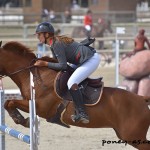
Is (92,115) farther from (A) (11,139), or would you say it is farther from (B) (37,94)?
(A) (11,139)

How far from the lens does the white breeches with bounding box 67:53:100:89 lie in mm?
7270

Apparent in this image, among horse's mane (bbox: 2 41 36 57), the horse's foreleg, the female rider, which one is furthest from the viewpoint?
horse's mane (bbox: 2 41 36 57)

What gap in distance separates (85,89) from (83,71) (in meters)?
0.25

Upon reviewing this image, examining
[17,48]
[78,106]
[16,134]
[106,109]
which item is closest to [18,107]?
[16,134]

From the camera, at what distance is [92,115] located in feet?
23.9

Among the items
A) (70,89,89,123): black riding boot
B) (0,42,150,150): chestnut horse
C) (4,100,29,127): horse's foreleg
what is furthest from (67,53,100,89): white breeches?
(4,100,29,127): horse's foreleg

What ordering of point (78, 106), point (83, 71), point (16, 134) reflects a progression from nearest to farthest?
point (16, 134) < point (78, 106) < point (83, 71)

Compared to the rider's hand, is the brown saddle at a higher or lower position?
lower

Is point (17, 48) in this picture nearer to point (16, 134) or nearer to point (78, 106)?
point (78, 106)

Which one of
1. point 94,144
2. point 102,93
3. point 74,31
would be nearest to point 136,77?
point 94,144

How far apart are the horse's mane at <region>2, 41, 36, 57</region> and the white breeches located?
0.69m

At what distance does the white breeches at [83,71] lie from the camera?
727cm

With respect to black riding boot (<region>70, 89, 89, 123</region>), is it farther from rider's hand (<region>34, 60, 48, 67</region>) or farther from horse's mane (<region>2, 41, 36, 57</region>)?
horse's mane (<region>2, 41, 36, 57</region>)

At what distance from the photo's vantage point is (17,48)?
769 cm
